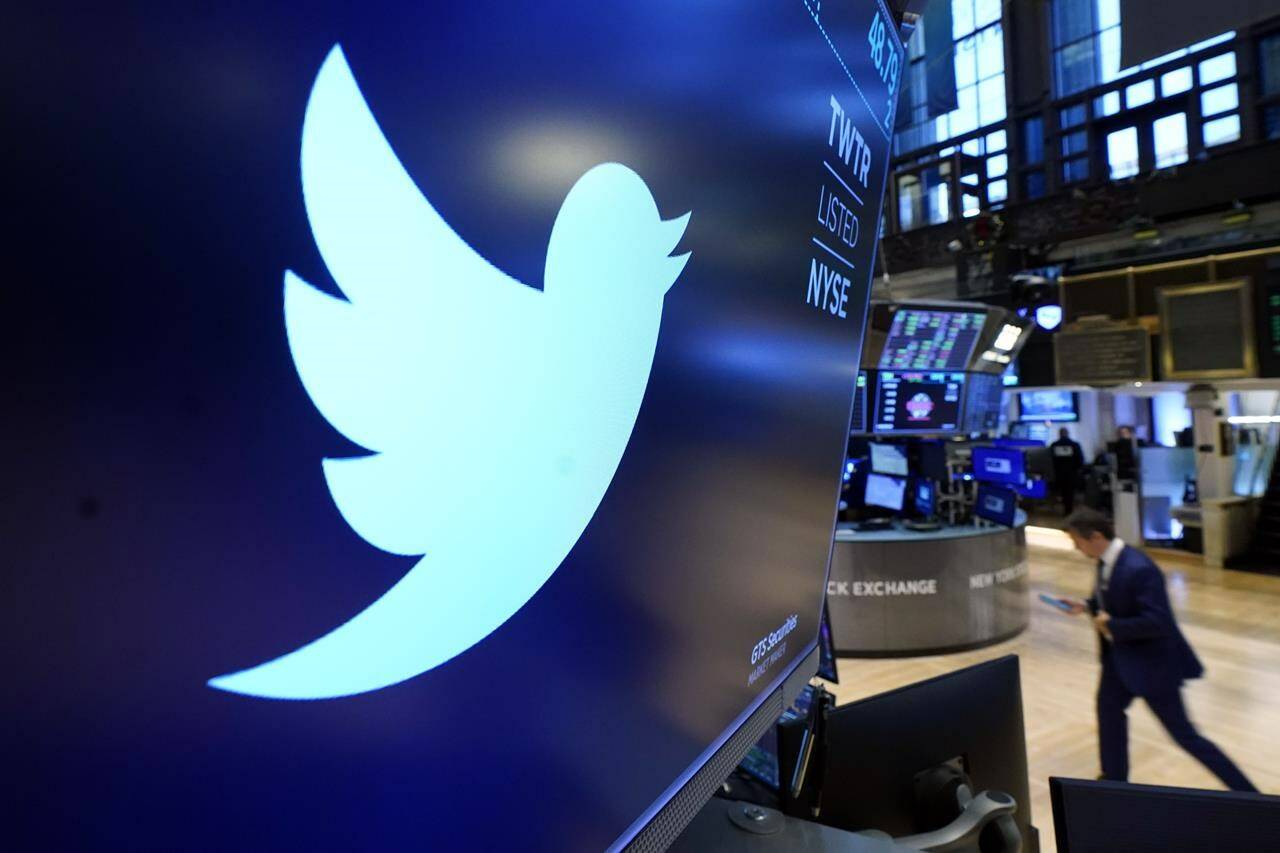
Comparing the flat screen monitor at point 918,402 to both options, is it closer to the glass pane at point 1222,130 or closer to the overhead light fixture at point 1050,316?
the overhead light fixture at point 1050,316

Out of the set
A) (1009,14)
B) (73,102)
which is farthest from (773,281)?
(1009,14)

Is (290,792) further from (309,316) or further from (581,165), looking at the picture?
(581,165)

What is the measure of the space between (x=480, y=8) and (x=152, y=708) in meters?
0.43

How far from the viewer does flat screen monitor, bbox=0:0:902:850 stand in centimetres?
29

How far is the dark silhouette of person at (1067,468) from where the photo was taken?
11.8m

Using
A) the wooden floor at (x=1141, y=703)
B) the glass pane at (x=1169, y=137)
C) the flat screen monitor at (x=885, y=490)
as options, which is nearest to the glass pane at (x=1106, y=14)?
the glass pane at (x=1169, y=137)

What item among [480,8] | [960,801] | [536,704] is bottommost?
[960,801]

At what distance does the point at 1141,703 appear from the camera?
464 centimetres

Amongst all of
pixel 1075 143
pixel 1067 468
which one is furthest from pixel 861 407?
pixel 1075 143

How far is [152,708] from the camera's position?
1.08ft

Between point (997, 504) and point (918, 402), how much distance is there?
3.31ft

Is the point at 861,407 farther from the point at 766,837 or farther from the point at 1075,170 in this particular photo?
the point at 1075,170

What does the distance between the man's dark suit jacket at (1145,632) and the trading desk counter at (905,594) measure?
102 inches

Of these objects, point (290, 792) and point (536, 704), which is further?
point (536, 704)
